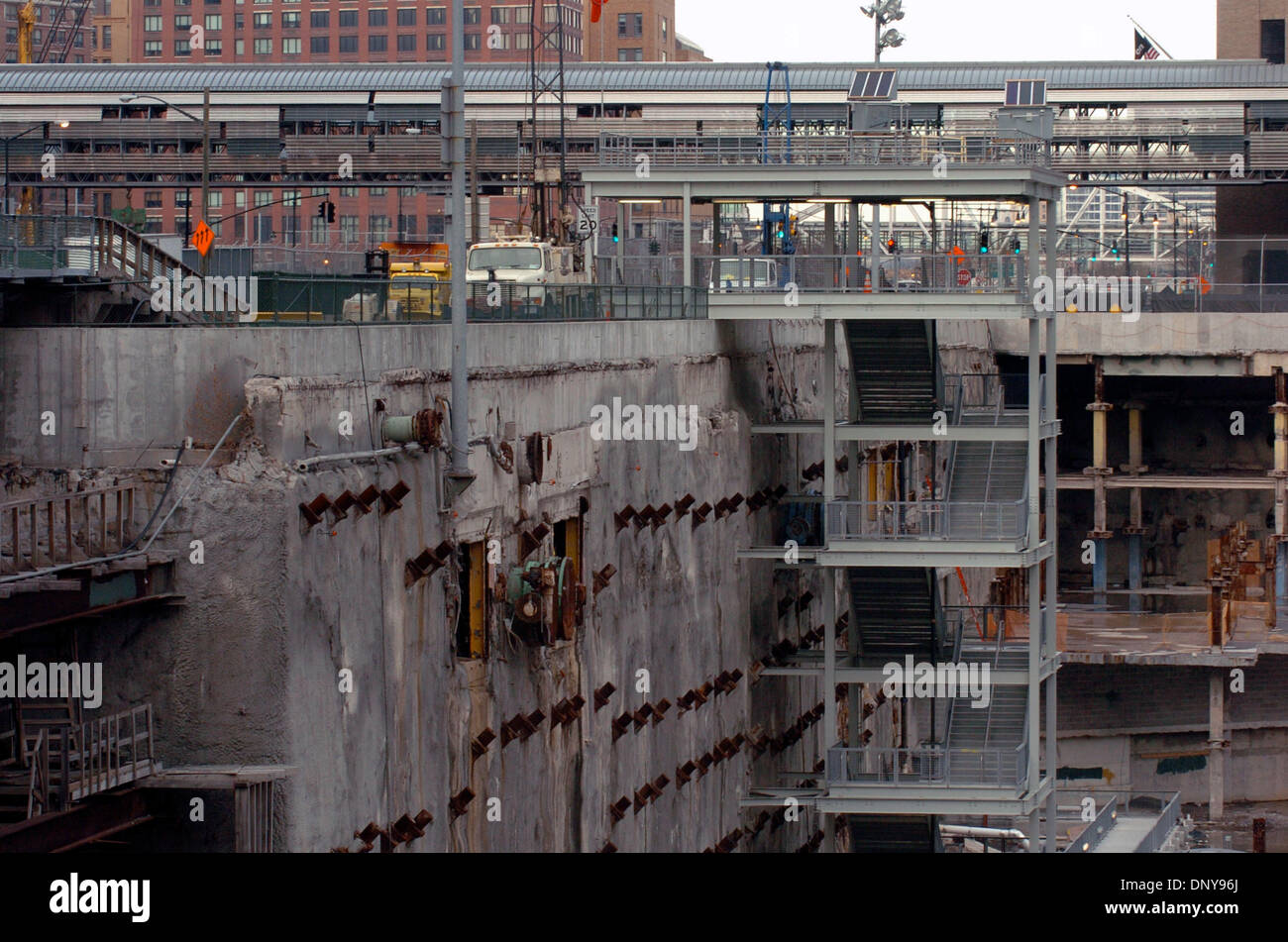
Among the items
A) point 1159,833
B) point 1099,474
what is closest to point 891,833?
point 1159,833

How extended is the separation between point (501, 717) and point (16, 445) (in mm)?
5674

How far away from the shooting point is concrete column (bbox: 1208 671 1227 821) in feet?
148

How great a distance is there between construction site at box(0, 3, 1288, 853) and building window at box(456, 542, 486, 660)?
6cm

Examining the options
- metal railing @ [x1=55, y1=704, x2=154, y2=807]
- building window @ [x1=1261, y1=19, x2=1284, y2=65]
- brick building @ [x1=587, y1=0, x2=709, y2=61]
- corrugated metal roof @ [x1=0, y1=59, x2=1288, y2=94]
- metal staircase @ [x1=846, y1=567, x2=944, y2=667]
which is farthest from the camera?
brick building @ [x1=587, y1=0, x2=709, y2=61]

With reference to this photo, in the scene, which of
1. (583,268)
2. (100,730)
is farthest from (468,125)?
(100,730)

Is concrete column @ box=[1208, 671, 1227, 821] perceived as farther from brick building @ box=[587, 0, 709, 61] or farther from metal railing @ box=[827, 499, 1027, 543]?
brick building @ box=[587, 0, 709, 61]

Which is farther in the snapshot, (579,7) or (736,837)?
(579,7)

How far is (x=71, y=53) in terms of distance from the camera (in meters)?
174

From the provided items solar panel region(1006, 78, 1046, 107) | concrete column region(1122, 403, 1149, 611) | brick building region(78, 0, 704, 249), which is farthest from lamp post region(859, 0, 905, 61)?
brick building region(78, 0, 704, 249)

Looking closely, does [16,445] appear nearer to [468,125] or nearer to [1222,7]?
[468,125]

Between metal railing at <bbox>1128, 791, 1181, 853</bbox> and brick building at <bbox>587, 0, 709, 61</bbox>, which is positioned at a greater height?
brick building at <bbox>587, 0, 709, 61</bbox>

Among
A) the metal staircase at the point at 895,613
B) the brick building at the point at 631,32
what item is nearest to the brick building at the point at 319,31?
the brick building at the point at 631,32

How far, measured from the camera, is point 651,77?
71750 mm

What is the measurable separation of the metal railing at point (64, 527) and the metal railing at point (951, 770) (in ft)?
44.9
